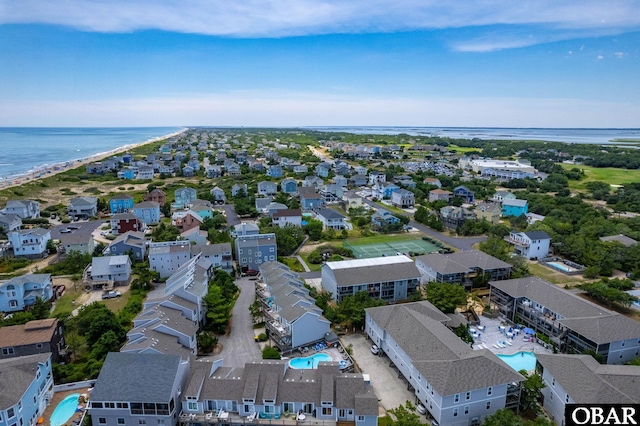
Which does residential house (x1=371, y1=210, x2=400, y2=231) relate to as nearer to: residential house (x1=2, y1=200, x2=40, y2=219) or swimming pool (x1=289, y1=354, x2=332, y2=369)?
swimming pool (x1=289, y1=354, x2=332, y2=369)

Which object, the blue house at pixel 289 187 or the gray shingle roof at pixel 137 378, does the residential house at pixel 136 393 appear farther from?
the blue house at pixel 289 187

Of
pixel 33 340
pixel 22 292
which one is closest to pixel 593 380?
pixel 33 340

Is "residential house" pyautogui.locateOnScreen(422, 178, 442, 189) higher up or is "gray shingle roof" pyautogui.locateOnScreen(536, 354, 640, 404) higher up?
"residential house" pyautogui.locateOnScreen(422, 178, 442, 189)

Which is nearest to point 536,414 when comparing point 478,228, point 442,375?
point 442,375

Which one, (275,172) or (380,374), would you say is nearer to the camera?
(380,374)

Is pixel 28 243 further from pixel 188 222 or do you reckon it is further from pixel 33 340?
pixel 33 340

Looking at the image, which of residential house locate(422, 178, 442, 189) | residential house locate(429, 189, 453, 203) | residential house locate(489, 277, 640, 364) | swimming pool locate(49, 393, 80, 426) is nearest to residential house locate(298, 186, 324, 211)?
residential house locate(429, 189, 453, 203)
